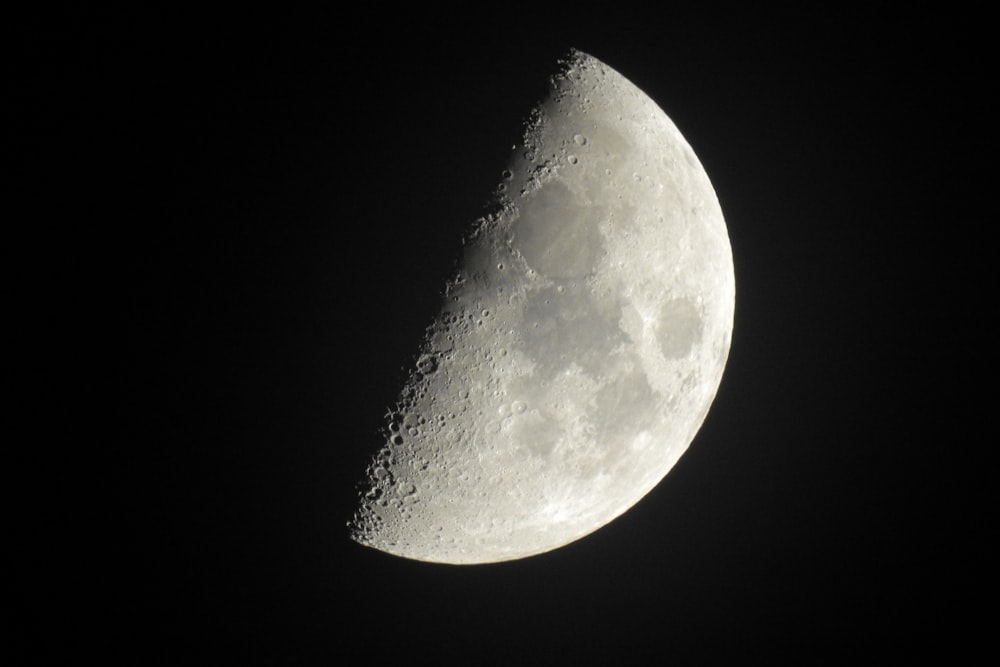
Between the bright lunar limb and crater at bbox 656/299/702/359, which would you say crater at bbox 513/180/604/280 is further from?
crater at bbox 656/299/702/359

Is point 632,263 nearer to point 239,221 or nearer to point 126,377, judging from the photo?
point 239,221

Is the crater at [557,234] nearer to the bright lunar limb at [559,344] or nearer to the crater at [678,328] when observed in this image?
the bright lunar limb at [559,344]

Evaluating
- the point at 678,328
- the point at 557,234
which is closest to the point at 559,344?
the point at 557,234

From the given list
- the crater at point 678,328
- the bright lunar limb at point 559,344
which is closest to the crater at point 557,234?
the bright lunar limb at point 559,344

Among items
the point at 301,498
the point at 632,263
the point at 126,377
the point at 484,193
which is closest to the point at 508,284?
the point at 484,193

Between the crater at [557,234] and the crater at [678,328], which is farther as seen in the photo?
the crater at [678,328]

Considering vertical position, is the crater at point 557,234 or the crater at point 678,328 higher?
the crater at point 557,234

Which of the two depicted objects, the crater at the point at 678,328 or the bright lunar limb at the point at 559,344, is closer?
the bright lunar limb at the point at 559,344

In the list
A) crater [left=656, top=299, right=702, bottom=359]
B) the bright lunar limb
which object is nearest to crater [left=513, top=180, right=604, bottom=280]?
the bright lunar limb
